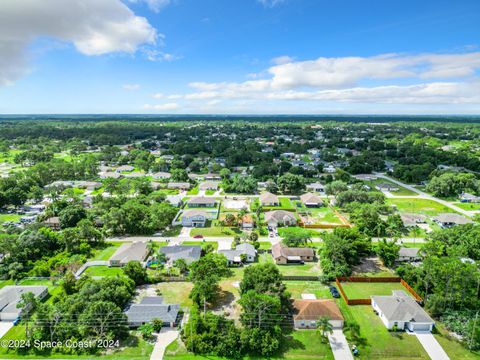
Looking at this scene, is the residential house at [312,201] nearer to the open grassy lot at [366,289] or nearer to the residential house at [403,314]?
the open grassy lot at [366,289]

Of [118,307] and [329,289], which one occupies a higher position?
[118,307]

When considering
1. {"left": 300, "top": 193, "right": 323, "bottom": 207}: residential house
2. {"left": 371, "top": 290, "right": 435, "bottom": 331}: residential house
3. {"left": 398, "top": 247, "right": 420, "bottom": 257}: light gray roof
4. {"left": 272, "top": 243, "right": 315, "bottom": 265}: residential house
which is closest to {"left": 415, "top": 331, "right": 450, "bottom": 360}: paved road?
{"left": 371, "top": 290, "right": 435, "bottom": 331}: residential house

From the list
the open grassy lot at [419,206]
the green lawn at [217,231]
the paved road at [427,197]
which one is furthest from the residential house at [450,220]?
the green lawn at [217,231]

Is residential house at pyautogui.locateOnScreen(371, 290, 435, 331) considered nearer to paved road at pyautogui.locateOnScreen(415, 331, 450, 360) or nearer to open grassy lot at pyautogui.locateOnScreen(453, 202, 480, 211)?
paved road at pyautogui.locateOnScreen(415, 331, 450, 360)

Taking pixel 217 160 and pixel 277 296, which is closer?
pixel 277 296

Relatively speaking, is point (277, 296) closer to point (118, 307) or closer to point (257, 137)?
point (118, 307)

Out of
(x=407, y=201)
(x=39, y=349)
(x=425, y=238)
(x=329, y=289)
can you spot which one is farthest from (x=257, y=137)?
(x=39, y=349)

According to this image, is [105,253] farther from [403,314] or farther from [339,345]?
[403,314]
